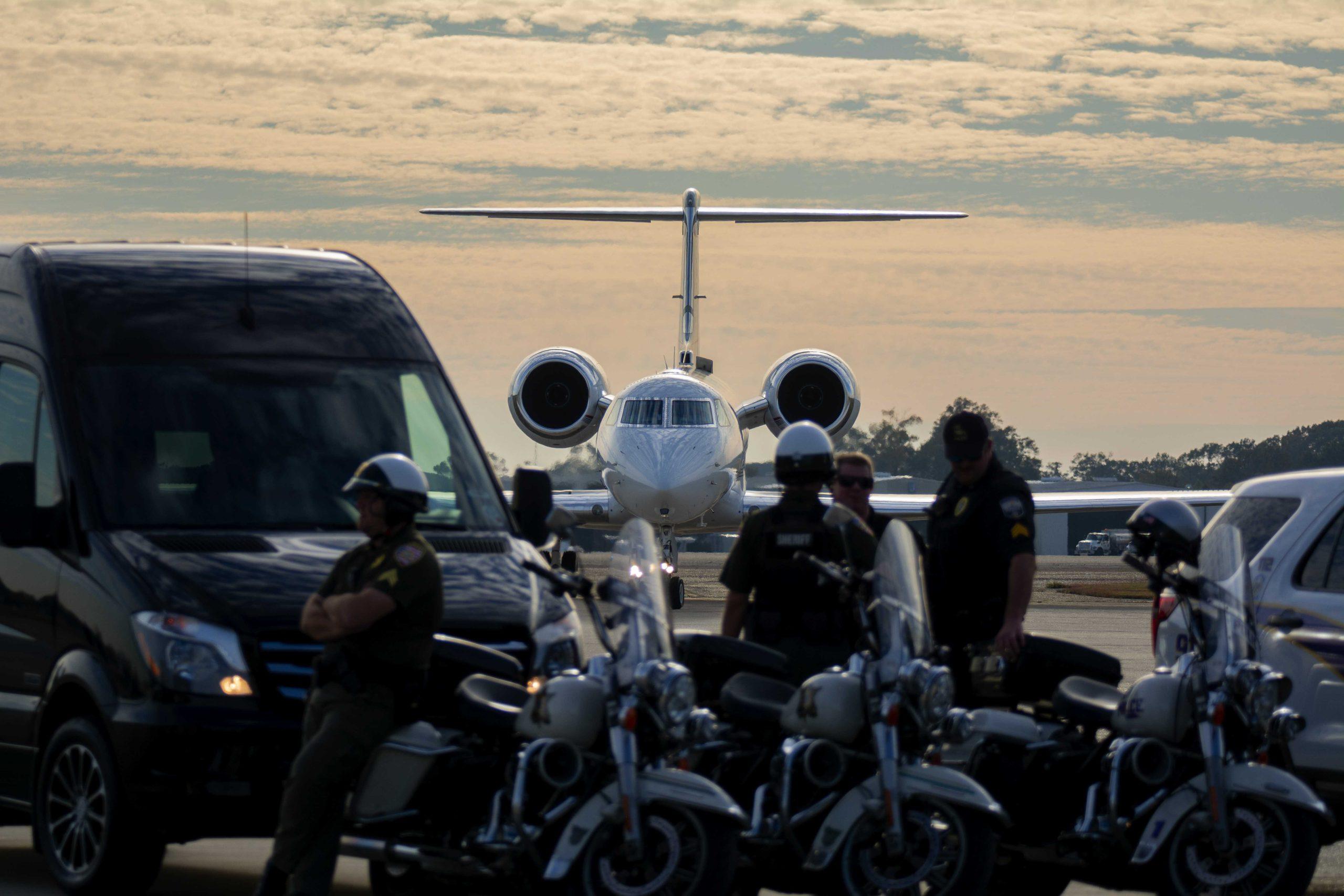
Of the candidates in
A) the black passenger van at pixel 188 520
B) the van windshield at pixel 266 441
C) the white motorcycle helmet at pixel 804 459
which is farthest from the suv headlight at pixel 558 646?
the white motorcycle helmet at pixel 804 459

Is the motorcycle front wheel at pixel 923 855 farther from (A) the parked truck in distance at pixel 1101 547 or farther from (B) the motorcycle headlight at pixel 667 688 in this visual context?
(A) the parked truck in distance at pixel 1101 547

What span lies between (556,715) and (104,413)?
279 cm

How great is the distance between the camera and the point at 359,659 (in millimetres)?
6402

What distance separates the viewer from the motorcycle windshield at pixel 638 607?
6.15 metres

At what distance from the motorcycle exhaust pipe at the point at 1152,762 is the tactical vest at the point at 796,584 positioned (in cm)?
125

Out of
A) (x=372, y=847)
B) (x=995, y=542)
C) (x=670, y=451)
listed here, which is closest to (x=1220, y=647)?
(x=995, y=542)

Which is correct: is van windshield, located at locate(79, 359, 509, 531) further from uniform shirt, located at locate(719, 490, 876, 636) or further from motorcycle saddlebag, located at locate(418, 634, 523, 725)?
uniform shirt, located at locate(719, 490, 876, 636)

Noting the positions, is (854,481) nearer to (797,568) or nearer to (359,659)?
(797,568)

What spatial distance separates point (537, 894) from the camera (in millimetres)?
6098

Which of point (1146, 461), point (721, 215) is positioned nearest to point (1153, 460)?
point (1146, 461)

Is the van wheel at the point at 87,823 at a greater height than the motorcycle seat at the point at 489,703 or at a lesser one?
lesser

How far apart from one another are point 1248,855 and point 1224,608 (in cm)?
84

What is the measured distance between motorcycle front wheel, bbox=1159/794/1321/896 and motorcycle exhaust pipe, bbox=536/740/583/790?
205 cm

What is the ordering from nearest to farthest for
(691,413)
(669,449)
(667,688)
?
(667,688)
(669,449)
(691,413)
